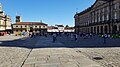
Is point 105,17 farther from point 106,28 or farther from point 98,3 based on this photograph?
point 98,3

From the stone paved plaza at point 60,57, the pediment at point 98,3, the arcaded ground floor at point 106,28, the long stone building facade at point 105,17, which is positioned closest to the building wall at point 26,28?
the long stone building facade at point 105,17

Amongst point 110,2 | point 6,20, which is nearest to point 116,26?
point 110,2

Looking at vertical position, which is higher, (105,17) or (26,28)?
(105,17)

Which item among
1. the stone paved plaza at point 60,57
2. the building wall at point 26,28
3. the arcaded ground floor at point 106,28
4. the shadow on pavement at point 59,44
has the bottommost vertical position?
the stone paved plaza at point 60,57

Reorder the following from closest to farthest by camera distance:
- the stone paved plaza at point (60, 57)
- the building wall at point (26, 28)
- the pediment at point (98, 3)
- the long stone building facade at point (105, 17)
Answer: the stone paved plaza at point (60, 57), the long stone building facade at point (105, 17), the pediment at point (98, 3), the building wall at point (26, 28)

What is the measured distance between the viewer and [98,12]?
77625 millimetres

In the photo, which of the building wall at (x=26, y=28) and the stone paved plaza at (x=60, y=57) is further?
the building wall at (x=26, y=28)

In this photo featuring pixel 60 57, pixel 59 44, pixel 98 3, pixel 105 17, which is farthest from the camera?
pixel 98 3

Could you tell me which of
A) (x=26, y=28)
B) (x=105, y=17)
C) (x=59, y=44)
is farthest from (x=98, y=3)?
(x=26, y=28)

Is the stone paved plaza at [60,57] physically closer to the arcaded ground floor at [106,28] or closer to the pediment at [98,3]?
the arcaded ground floor at [106,28]

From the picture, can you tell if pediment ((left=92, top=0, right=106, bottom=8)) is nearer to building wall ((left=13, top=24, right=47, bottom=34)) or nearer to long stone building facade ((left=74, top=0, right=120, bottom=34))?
long stone building facade ((left=74, top=0, right=120, bottom=34))

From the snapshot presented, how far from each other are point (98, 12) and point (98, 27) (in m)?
5.98

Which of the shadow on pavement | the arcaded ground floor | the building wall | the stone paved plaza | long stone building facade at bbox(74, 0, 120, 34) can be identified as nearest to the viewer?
the stone paved plaza

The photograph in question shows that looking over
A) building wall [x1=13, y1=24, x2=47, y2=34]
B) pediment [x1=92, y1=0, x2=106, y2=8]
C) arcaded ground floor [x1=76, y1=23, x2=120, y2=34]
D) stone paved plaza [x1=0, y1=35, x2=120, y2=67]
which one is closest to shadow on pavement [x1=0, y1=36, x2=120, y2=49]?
stone paved plaza [x1=0, y1=35, x2=120, y2=67]
